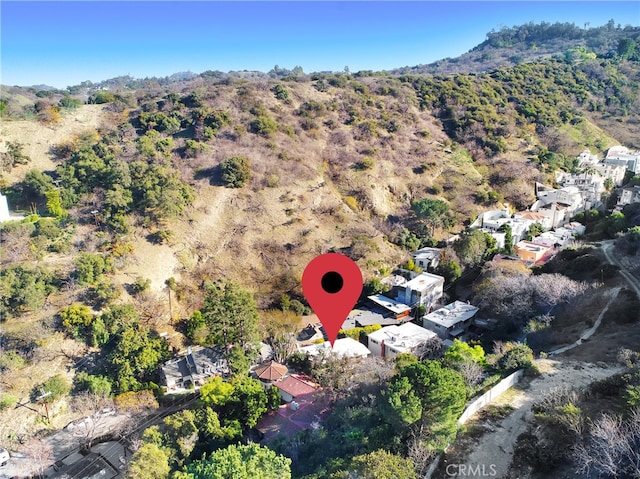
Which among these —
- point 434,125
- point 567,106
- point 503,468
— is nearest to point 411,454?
point 503,468

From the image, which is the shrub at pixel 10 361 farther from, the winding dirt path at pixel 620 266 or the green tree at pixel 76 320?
the winding dirt path at pixel 620 266

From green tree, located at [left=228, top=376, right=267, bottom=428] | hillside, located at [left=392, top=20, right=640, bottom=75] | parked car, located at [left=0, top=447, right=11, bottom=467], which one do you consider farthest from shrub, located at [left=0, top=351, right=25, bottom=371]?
hillside, located at [left=392, top=20, right=640, bottom=75]

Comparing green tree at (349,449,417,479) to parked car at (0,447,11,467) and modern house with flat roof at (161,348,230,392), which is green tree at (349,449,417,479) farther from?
parked car at (0,447,11,467)

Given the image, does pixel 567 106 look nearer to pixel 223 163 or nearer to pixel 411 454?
pixel 223 163

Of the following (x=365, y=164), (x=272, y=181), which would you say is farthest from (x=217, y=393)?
(x=365, y=164)

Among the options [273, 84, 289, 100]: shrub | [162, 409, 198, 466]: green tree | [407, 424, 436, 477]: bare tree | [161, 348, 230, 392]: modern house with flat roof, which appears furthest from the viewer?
[273, 84, 289, 100]: shrub

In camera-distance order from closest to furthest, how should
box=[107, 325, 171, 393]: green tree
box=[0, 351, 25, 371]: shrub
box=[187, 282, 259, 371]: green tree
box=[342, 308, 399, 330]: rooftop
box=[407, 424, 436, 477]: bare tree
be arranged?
1. box=[407, 424, 436, 477]: bare tree
2. box=[0, 351, 25, 371]: shrub
3. box=[107, 325, 171, 393]: green tree
4. box=[187, 282, 259, 371]: green tree
5. box=[342, 308, 399, 330]: rooftop

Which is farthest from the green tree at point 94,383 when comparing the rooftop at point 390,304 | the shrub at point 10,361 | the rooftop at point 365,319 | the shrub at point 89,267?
the rooftop at point 390,304

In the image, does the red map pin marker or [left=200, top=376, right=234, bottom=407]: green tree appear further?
[left=200, top=376, right=234, bottom=407]: green tree
